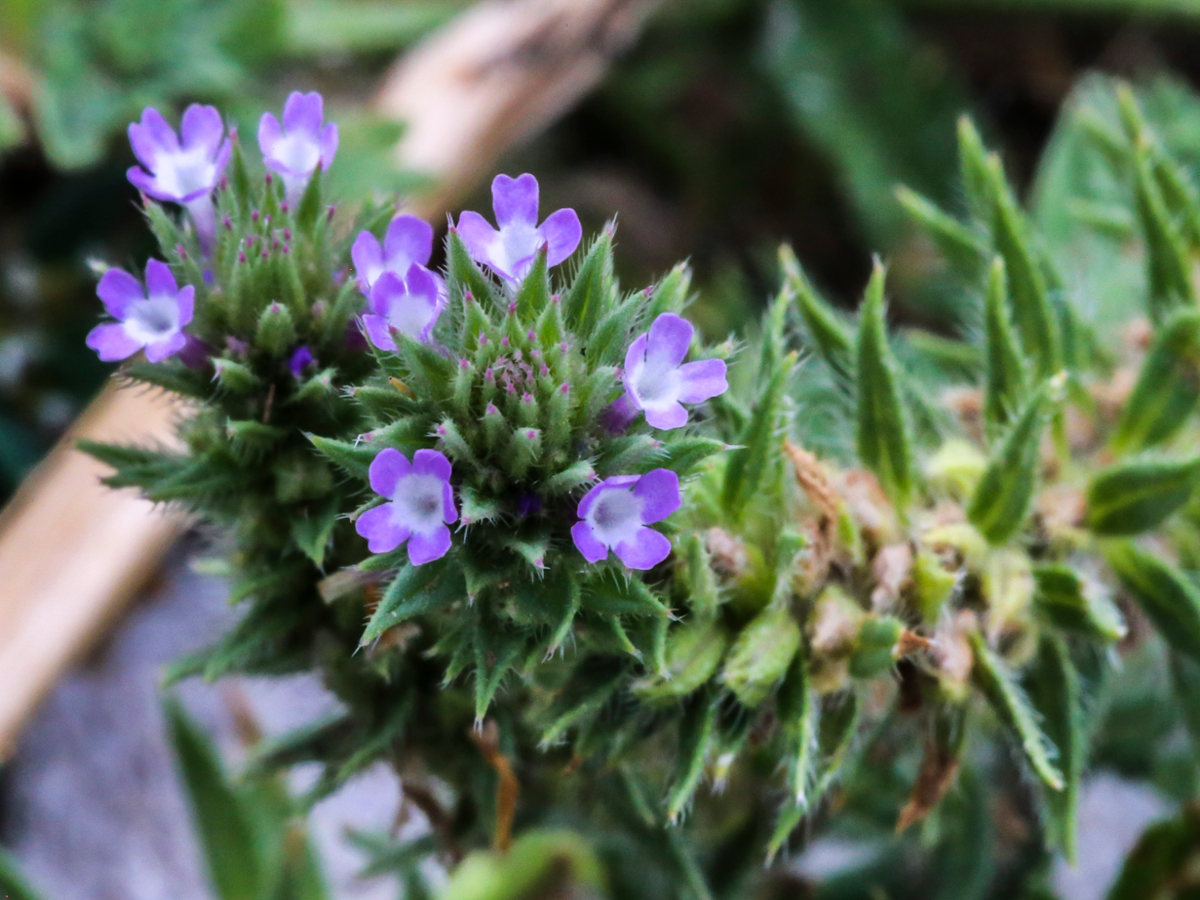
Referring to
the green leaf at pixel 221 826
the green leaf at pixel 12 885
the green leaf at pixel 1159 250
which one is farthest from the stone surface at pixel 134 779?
→ the green leaf at pixel 1159 250

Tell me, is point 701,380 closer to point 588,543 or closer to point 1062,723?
point 588,543

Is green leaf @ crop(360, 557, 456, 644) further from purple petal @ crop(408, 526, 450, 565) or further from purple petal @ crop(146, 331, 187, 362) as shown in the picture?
purple petal @ crop(146, 331, 187, 362)

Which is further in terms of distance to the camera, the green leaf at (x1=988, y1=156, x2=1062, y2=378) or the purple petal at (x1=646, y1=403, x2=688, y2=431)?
the green leaf at (x1=988, y1=156, x2=1062, y2=378)

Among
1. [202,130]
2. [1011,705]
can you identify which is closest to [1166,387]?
[1011,705]

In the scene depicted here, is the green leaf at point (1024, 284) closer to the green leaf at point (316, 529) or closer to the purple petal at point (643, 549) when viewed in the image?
the purple petal at point (643, 549)

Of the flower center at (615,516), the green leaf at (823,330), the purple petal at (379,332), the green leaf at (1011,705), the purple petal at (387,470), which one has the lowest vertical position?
the green leaf at (1011,705)

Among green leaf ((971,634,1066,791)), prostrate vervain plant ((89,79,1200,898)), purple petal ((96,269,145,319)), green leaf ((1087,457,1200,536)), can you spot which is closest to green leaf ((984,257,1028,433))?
prostrate vervain plant ((89,79,1200,898))
